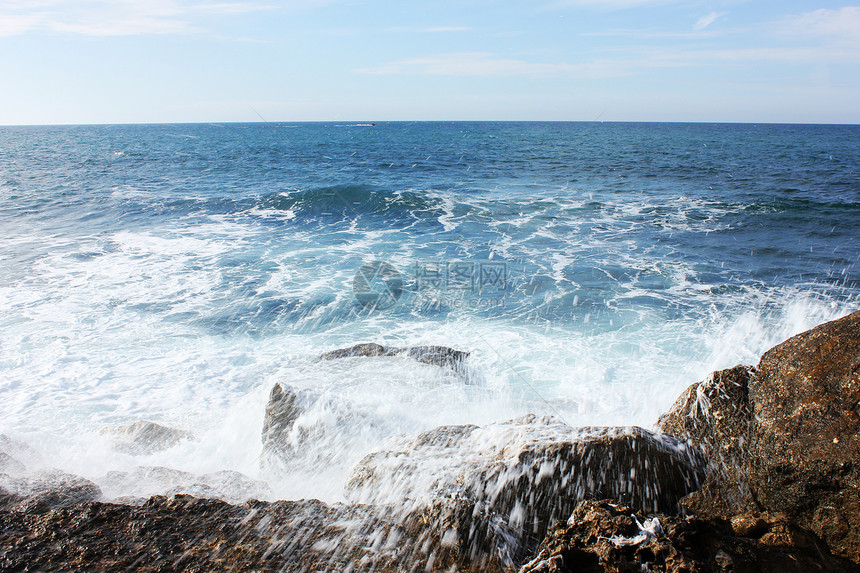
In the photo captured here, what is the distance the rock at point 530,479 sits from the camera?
3.31 m

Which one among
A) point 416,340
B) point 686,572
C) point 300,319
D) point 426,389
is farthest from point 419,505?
point 300,319

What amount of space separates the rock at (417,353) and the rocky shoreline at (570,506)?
2882 mm

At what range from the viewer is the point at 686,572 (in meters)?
2.50

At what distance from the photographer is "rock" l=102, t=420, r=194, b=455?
5.36 meters

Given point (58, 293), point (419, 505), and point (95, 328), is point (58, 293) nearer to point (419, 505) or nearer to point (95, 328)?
point (95, 328)

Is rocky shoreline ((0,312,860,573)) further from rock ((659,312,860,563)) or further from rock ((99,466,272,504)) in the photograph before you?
rock ((99,466,272,504))

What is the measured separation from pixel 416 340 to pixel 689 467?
530cm

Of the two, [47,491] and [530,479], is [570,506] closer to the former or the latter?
[530,479]

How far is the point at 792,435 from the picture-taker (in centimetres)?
342

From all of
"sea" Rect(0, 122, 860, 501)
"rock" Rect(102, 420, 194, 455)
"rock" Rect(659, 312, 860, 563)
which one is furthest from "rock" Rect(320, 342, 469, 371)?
"rock" Rect(659, 312, 860, 563)

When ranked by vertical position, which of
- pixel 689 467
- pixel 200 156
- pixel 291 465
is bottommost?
pixel 291 465

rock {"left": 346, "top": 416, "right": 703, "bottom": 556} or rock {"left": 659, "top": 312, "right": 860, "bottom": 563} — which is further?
rock {"left": 346, "top": 416, "right": 703, "bottom": 556}

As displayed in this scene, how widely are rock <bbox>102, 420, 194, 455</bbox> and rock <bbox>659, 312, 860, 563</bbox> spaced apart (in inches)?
218

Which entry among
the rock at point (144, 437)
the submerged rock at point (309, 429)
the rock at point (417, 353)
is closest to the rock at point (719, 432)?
the submerged rock at point (309, 429)
